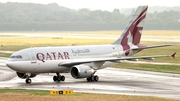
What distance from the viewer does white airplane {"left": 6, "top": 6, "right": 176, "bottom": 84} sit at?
47125mm

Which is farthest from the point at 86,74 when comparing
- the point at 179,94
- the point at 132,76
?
the point at 179,94

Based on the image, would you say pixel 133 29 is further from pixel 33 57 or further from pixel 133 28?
pixel 33 57

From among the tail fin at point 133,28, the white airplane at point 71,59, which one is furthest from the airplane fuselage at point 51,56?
the tail fin at point 133,28

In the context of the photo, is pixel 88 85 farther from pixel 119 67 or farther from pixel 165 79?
pixel 119 67

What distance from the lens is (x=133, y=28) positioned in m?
56.5

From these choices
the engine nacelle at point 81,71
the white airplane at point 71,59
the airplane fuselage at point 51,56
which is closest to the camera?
the airplane fuselage at point 51,56

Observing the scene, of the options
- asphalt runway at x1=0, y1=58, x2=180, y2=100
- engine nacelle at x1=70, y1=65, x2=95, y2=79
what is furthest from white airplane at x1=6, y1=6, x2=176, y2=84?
asphalt runway at x1=0, y1=58, x2=180, y2=100

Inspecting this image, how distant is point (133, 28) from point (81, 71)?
37.7ft

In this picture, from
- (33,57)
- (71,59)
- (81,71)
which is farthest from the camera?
(71,59)

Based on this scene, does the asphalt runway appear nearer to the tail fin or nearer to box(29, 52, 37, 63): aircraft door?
box(29, 52, 37, 63): aircraft door

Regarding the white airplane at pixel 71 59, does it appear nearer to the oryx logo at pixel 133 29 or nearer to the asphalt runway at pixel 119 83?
the oryx logo at pixel 133 29

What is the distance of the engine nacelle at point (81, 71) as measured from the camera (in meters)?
47.8

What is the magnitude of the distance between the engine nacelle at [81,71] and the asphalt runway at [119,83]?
2.70 ft

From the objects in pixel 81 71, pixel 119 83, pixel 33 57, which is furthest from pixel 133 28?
pixel 33 57
